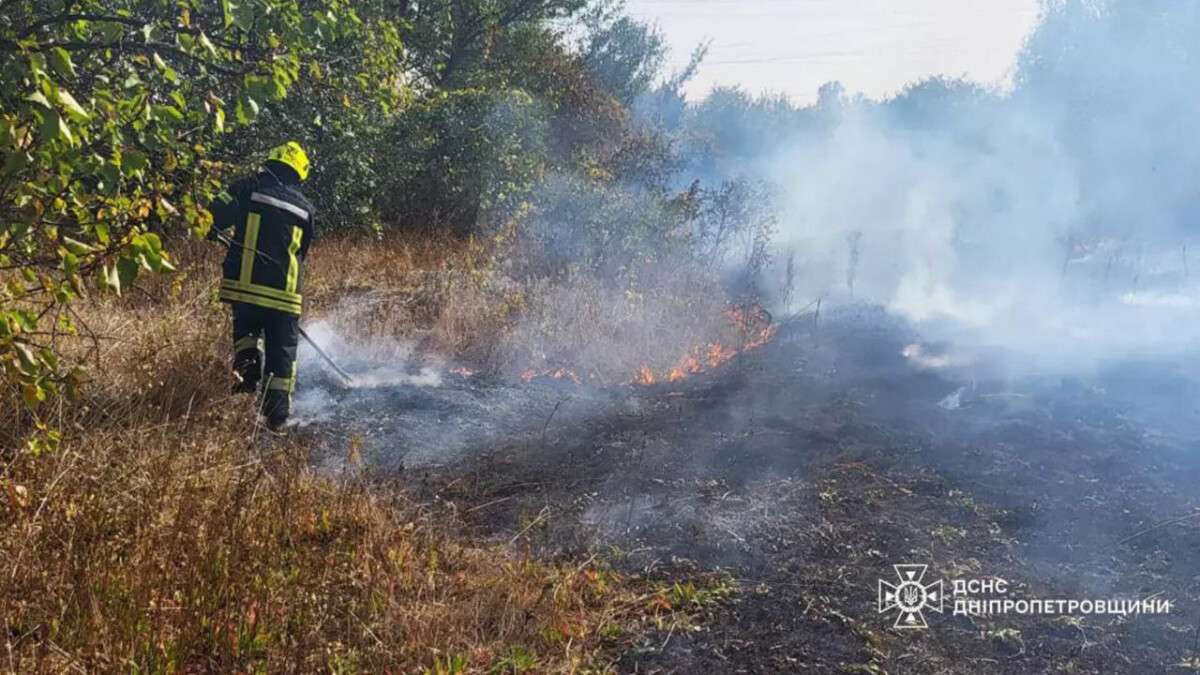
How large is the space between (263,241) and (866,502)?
13.8ft

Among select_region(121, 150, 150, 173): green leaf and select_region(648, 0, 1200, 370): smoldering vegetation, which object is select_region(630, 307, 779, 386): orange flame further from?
select_region(121, 150, 150, 173): green leaf

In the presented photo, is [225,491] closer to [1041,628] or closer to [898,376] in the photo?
[1041,628]

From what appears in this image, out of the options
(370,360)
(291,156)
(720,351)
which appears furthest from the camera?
(720,351)

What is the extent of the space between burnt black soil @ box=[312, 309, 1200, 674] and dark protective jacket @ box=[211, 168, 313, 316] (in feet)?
4.35

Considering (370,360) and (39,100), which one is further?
(370,360)

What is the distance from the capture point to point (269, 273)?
4832 millimetres

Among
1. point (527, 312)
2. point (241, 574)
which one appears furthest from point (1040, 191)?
point (241, 574)

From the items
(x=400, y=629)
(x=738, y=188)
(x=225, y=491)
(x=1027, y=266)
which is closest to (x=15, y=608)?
(x=225, y=491)

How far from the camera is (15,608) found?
2.28 m

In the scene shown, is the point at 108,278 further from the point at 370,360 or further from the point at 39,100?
the point at 370,360

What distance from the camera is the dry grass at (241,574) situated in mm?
2309

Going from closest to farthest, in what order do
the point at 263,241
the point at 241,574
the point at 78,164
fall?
the point at 78,164 < the point at 241,574 < the point at 263,241

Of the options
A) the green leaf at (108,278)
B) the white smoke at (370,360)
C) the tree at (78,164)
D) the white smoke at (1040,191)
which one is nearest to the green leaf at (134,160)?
the tree at (78,164)

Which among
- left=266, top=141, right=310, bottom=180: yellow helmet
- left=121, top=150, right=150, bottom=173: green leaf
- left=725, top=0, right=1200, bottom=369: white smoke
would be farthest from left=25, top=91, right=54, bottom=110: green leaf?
left=725, top=0, right=1200, bottom=369: white smoke
